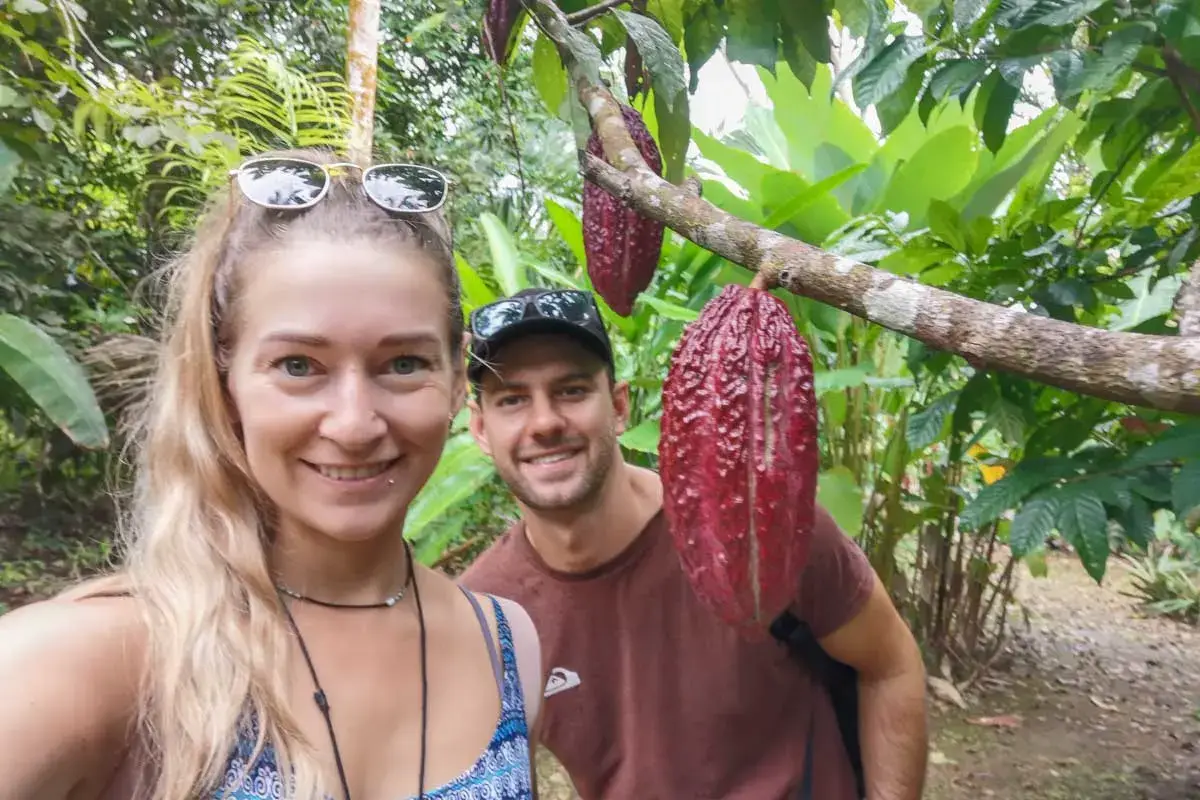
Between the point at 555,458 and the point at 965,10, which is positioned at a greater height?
the point at 965,10

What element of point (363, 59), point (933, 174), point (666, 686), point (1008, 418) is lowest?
point (666, 686)

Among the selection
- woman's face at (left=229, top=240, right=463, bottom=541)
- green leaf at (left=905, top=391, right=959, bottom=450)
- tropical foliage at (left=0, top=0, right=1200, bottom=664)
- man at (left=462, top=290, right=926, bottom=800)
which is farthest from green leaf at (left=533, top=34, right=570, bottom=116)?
green leaf at (left=905, top=391, right=959, bottom=450)

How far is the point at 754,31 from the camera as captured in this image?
1.34m

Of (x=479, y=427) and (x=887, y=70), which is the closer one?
(x=887, y=70)

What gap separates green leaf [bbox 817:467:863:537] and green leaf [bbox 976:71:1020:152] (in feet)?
4.07

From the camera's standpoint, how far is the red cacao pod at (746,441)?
0.70 m

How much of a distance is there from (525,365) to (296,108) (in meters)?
2.74

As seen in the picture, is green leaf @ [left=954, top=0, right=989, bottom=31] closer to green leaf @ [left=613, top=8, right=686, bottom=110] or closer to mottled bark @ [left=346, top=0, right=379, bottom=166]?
green leaf @ [left=613, top=8, right=686, bottom=110]

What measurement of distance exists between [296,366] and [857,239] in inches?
74.9

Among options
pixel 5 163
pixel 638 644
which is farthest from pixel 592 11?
pixel 5 163

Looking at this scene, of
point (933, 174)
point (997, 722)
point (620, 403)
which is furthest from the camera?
point (997, 722)

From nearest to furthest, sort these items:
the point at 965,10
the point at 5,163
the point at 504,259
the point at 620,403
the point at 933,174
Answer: the point at 965,10 → the point at 620,403 → the point at 5,163 → the point at 933,174 → the point at 504,259

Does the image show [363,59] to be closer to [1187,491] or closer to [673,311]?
[673,311]

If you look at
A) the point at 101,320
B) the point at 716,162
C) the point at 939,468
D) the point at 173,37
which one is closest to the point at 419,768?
the point at 716,162
